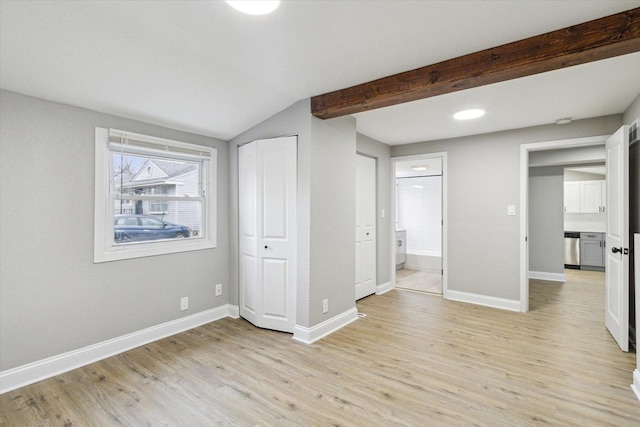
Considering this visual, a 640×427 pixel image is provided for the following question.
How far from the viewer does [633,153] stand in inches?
117

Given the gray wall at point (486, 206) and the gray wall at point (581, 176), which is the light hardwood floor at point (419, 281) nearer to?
the gray wall at point (486, 206)

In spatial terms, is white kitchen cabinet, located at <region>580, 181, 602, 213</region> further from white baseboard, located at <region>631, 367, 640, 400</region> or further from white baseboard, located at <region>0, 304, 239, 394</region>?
white baseboard, located at <region>0, 304, 239, 394</region>

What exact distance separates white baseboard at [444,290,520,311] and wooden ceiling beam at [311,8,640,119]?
2996mm

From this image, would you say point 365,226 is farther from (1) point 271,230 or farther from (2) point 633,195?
(2) point 633,195

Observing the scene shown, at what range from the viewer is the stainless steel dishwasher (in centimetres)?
659

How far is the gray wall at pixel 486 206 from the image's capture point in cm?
398

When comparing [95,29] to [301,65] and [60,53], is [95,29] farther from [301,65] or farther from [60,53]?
[301,65]

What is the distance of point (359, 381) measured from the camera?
2320 millimetres

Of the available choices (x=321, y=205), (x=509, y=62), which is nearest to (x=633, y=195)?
(x=509, y=62)

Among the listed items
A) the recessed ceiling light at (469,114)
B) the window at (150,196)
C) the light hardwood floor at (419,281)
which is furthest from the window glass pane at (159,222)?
the light hardwood floor at (419,281)

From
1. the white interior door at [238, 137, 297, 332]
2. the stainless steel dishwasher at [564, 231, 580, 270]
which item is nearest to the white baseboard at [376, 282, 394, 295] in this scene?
the white interior door at [238, 137, 297, 332]

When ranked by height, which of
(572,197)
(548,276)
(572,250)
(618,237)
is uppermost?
(572,197)

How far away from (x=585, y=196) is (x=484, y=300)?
184 inches

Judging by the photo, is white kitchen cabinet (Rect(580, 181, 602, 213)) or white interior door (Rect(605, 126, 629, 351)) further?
white kitchen cabinet (Rect(580, 181, 602, 213))
